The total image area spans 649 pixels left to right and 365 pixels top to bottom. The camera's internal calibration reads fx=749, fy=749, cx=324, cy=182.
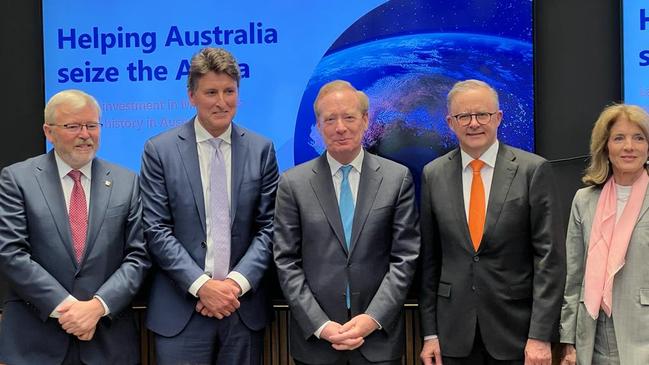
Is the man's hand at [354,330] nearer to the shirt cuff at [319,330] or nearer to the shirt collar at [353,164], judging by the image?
the shirt cuff at [319,330]

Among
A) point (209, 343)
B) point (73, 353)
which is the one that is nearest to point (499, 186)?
point (209, 343)

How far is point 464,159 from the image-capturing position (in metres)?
3.16

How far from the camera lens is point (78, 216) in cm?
326

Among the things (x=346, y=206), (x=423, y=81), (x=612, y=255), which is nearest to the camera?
(x=612, y=255)

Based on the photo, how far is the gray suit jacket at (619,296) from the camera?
9.58 ft

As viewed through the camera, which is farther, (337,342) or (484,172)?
(484,172)

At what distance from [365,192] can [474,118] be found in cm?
54

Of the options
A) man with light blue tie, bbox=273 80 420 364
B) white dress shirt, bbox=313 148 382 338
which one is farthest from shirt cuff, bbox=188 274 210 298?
white dress shirt, bbox=313 148 382 338

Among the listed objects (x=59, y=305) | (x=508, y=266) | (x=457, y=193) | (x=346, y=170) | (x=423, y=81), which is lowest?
(x=59, y=305)

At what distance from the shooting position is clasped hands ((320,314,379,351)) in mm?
2996

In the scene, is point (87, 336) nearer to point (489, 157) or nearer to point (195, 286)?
point (195, 286)

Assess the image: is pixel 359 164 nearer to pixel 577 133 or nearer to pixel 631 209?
pixel 631 209

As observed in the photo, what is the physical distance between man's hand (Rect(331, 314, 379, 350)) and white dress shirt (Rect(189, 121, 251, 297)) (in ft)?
1.53

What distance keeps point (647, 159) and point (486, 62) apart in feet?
4.54
